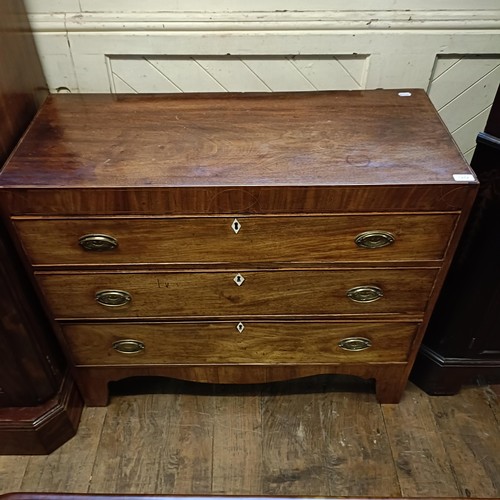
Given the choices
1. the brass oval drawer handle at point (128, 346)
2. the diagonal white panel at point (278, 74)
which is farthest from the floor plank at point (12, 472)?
the diagonal white panel at point (278, 74)

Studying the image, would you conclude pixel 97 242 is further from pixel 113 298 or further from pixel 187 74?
pixel 187 74

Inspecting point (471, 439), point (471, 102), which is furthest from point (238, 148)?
point (471, 439)

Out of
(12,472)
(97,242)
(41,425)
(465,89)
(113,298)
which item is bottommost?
(12,472)

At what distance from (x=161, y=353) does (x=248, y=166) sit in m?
0.58

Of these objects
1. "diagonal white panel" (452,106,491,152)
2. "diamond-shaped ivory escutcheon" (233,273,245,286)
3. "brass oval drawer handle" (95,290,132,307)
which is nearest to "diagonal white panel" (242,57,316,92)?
"diagonal white panel" (452,106,491,152)

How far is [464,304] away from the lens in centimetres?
130

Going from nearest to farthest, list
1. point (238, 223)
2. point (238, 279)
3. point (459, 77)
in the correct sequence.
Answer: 1. point (238, 223)
2. point (238, 279)
3. point (459, 77)

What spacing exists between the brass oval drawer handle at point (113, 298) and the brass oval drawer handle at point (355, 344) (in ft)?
1.81

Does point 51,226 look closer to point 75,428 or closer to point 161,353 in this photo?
point 161,353

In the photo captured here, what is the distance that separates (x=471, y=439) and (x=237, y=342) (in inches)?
28.9

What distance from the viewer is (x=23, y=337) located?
1.18 metres

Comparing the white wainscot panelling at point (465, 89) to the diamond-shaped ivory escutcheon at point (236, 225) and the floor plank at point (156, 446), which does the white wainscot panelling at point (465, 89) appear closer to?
the diamond-shaped ivory escutcheon at point (236, 225)

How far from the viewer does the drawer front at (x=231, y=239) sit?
102 centimetres

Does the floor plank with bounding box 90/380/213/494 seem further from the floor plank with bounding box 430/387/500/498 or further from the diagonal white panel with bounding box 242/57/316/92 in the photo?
the diagonal white panel with bounding box 242/57/316/92
